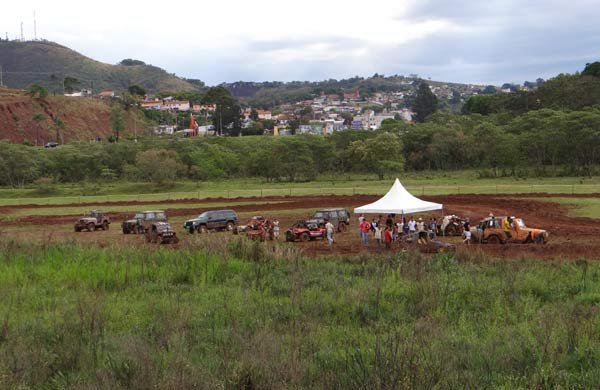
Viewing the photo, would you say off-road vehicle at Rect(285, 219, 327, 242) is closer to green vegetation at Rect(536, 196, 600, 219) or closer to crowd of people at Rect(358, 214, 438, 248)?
crowd of people at Rect(358, 214, 438, 248)

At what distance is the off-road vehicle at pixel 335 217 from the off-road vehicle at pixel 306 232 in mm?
1823

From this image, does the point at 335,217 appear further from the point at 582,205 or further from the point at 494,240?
the point at 582,205

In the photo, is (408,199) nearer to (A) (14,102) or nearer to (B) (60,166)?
(B) (60,166)

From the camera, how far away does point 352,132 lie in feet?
288

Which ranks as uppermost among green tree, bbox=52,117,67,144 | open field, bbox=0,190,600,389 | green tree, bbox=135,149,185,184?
green tree, bbox=52,117,67,144

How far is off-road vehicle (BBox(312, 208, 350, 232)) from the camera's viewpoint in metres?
32.6

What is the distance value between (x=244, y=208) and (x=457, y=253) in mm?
25383

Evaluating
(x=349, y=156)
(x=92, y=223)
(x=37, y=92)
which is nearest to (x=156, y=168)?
(x=349, y=156)

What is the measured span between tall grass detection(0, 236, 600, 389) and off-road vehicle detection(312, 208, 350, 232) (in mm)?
13111

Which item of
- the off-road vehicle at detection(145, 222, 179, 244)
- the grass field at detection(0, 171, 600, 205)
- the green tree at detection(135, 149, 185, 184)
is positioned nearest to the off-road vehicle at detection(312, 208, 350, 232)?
the off-road vehicle at detection(145, 222, 179, 244)

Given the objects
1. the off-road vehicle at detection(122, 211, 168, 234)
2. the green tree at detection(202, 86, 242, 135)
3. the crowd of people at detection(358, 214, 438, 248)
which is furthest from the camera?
the green tree at detection(202, 86, 242, 135)

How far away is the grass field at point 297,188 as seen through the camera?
52.3 m

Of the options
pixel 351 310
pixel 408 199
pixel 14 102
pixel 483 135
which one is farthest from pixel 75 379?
pixel 14 102

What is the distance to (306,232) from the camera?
2984 cm
